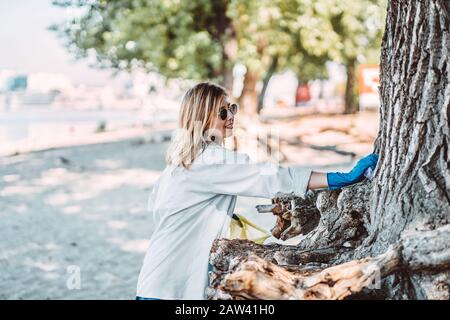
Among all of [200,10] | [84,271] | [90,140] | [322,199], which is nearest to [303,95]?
[90,140]

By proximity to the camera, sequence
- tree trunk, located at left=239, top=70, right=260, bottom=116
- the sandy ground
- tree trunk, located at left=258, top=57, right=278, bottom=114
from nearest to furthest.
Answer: the sandy ground
tree trunk, located at left=239, top=70, right=260, bottom=116
tree trunk, located at left=258, top=57, right=278, bottom=114

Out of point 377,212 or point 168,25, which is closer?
point 377,212

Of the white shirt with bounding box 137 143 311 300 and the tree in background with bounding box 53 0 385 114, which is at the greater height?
the tree in background with bounding box 53 0 385 114

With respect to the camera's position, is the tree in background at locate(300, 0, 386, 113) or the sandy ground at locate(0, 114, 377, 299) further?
the tree in background at locate(300, 0, 386, 113)

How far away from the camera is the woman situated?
2654 mm

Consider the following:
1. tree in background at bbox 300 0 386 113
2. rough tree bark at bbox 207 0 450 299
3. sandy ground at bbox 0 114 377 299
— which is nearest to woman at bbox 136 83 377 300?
rough tree bark at bbox 207 0 450 299

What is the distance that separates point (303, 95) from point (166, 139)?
2461cm

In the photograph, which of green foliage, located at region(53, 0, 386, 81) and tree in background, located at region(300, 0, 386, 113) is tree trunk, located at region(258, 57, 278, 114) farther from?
green foliage, located at region(53, 0, 386, 81)

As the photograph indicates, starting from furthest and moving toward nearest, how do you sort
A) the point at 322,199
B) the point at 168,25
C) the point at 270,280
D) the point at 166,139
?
Answer: 1. the point at 166,139
2. the point at 168,25
3. the point at 322,199
4. the point at 270,280

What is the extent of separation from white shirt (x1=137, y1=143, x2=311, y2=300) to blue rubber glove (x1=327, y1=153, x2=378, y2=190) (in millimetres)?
129

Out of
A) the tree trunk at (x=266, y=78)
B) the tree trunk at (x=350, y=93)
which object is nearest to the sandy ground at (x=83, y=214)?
the tree trunk at (x=350, y=93)

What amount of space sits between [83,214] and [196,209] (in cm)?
826

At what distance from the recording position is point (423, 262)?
7.80ft
